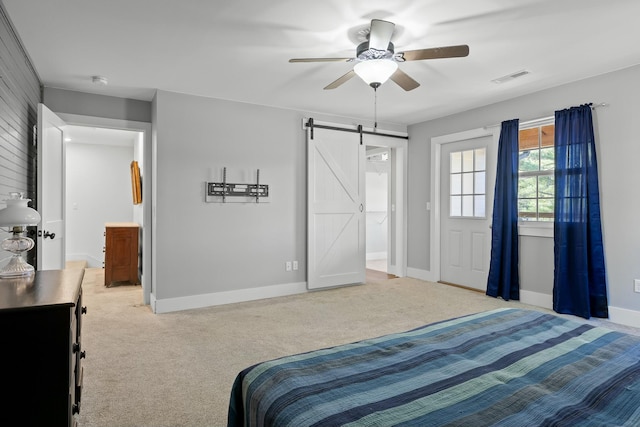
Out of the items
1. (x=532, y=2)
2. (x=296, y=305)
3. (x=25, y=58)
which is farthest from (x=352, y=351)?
(x=25, y=58)

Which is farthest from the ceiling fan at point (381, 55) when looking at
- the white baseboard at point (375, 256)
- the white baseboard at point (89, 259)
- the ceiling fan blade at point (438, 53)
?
the white baseboard at point (89, 259)

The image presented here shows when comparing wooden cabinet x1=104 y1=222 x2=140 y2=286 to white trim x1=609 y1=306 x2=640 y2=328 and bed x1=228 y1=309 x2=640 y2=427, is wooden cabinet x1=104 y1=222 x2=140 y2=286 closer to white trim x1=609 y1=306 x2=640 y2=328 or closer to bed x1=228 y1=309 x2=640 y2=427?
bed x1=228 y1=309 x2=640 y2=427

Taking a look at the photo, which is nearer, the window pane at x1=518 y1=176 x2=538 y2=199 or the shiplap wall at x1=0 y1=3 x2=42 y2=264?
the shiplap wall at x1=0 y1=3 x2=42 y2=264

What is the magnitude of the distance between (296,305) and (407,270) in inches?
94.3

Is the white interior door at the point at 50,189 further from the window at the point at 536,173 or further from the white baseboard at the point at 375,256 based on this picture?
the white baseboard at the point at 375,256

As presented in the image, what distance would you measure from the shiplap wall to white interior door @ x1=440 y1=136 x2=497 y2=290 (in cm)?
495

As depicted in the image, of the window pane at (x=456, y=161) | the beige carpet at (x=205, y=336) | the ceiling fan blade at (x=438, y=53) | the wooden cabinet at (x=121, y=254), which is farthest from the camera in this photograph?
the wooden cabinet at (x=121, y=254)

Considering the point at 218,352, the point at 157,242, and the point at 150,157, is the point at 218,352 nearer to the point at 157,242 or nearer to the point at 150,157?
the point at 157,242

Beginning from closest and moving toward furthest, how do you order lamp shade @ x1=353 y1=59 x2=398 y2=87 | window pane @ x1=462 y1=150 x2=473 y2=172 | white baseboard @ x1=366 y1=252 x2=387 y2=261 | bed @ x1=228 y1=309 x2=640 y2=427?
bed @ x1=228 y1=309 x2=640 y2=427
lamp shade @ x1=353 y1=59 x2=398 y2=87
window pane @ x1=462 y1=150 x2=473 y2=172
white baseboard @ x1=366 y1=252 x2=387 y2=261

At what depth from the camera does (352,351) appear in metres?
1.47

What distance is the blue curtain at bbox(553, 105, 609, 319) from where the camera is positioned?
3.73 m

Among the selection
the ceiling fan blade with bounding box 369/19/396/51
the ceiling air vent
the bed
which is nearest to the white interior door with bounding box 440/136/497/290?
the ceiling air vent

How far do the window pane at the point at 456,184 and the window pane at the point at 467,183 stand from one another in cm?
5

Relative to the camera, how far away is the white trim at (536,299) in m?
4.19
